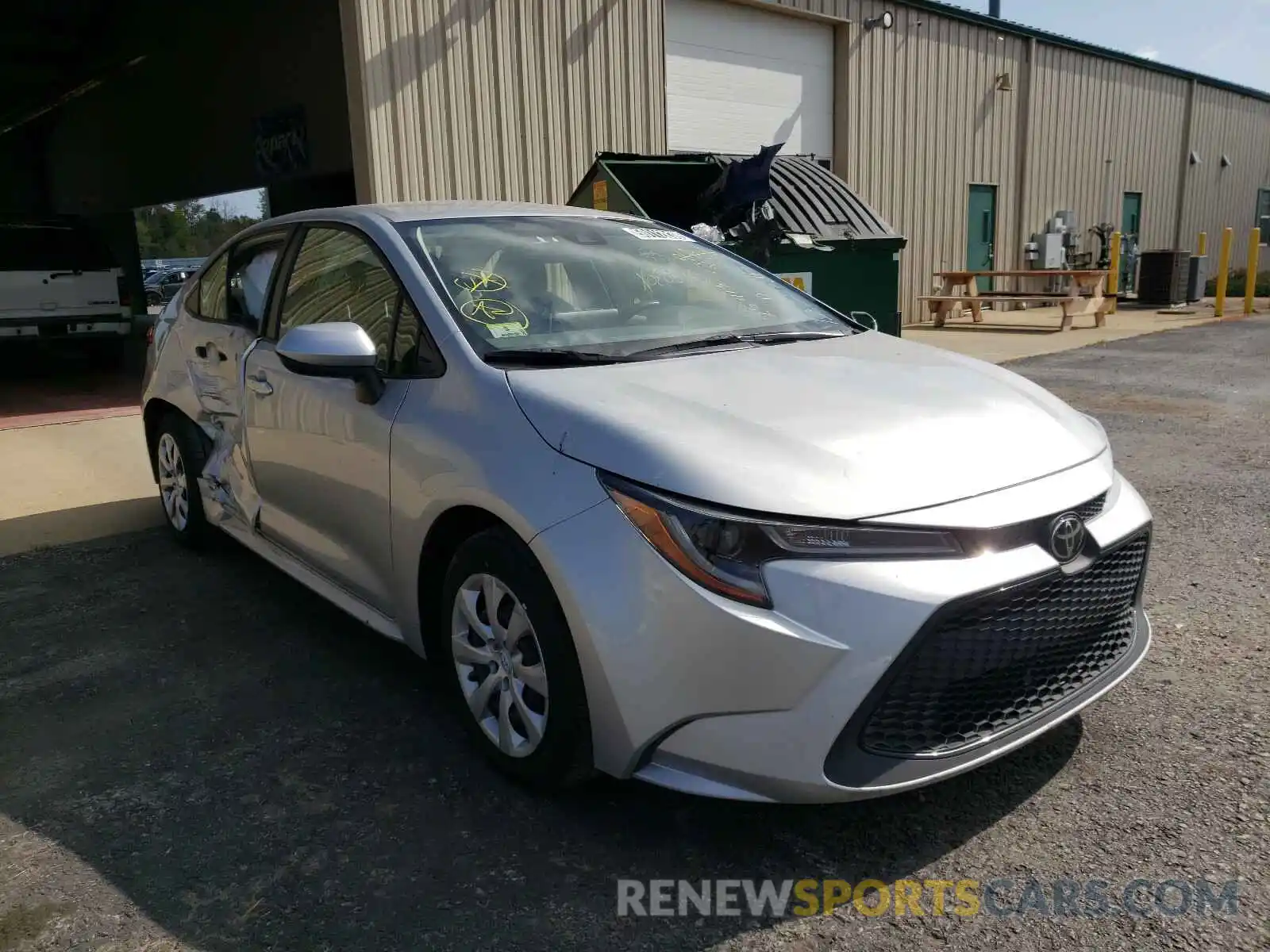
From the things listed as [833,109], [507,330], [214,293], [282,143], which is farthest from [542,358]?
[282,143]

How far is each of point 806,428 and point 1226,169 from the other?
28.2 meters

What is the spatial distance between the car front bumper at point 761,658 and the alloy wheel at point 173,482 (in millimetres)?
2960

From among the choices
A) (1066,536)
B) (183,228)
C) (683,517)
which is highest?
(183,228)

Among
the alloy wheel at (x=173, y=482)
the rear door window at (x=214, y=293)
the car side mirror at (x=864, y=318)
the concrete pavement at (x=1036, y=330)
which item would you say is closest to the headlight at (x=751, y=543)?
the car side mirror at (x=864, y=318)

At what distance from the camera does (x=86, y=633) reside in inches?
150

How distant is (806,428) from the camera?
7.73 ft

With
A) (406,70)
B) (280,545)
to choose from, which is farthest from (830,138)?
(280,545)

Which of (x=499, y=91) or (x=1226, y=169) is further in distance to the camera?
(x=1226, y=169)

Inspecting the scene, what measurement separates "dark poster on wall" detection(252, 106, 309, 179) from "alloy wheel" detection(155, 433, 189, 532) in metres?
10.6

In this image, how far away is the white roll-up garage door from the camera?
12.4 m

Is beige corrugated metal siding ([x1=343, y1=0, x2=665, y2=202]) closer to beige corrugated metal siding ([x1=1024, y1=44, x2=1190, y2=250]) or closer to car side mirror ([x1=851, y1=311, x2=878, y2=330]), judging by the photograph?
car side mirror ([x1=851, y1=311, x2=878, y2=330])

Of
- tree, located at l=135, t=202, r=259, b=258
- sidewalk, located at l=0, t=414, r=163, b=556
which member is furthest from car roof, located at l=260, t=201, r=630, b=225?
tree, located at l=135, t=202, r=259, b=258

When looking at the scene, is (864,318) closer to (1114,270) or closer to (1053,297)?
(1053,297)

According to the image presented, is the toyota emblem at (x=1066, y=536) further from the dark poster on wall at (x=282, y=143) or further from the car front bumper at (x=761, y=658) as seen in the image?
the dark poster on wall at (x=282, y=143)
